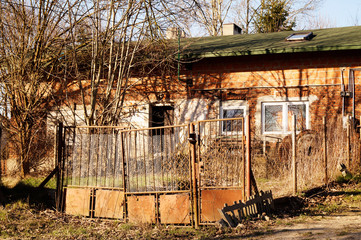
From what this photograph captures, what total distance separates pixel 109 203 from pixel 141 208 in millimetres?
775

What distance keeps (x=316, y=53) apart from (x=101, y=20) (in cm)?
682

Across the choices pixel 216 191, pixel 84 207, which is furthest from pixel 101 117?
pixel 216 191

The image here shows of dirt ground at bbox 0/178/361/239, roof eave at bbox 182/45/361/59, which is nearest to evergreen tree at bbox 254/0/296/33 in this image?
roof eave at bbox 182/45/361/59

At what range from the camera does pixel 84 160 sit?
905 centimetres

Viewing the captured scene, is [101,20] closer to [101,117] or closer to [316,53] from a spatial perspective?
[101,117]

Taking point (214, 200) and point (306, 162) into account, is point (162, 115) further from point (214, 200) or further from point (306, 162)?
point (214, 200)

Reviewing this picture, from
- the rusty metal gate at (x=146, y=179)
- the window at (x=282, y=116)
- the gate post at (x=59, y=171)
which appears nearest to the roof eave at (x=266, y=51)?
the window at (x=282, y=116)

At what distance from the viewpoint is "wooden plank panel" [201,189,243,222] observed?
25.4 feet

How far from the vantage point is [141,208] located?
8242 millimetres

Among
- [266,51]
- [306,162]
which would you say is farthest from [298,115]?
[306,162]

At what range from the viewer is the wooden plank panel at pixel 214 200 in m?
7.74

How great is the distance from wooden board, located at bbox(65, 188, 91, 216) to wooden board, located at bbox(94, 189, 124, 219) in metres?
0.23

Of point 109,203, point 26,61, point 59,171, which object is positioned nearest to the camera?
point 109,203

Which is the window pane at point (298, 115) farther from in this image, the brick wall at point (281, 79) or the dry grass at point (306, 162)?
the dry grass at point (306, 162)
